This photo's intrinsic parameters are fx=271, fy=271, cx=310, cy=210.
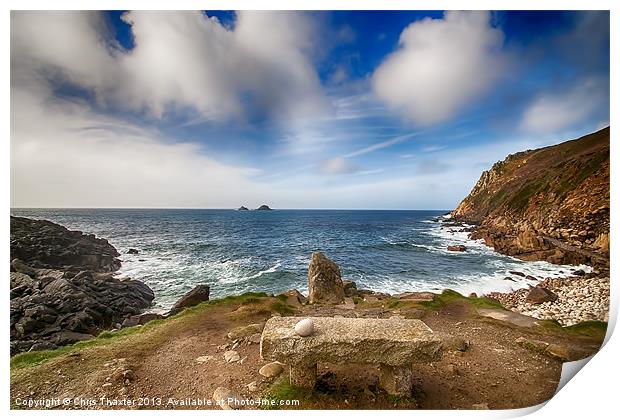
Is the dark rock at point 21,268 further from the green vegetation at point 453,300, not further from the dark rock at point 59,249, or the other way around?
the green vegetation at point 453,300

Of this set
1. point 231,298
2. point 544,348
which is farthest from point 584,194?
point 231,298

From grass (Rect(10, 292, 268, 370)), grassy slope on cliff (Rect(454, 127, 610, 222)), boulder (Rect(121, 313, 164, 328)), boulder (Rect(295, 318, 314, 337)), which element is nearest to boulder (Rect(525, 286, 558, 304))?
grassy slope on cliff (Rect(454, 127, 610, 222))

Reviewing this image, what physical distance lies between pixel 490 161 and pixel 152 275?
35.7 feet

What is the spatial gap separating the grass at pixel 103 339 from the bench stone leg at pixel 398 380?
4062mm

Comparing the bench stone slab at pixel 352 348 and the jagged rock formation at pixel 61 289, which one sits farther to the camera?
the jagged rock formation at pixel 61 289

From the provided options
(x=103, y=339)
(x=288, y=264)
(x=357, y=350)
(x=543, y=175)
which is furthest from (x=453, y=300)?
(x=103, y=339)

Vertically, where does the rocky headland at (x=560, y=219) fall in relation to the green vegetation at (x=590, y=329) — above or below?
above

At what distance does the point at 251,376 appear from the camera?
3.62m

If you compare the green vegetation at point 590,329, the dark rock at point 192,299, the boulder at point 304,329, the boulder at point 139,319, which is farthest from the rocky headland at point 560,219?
the boulder at point 139,319

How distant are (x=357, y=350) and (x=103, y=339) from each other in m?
4.63

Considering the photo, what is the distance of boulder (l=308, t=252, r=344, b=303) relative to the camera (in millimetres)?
7496

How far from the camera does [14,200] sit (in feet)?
15.3

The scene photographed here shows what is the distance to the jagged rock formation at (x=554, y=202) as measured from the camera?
5.04 m

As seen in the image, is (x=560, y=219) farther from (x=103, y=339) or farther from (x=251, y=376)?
(x=103, y=339)
